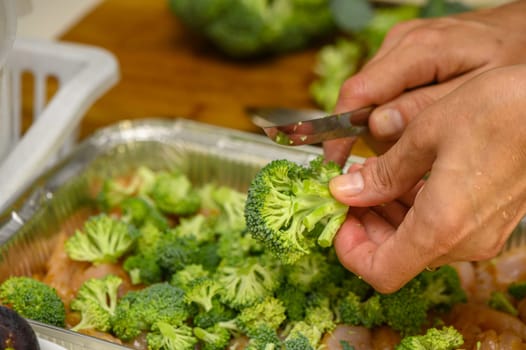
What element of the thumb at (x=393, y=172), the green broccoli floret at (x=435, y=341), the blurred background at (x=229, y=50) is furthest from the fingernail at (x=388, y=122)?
the blurred background at (x=229, y=50)

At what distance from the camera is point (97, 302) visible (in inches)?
62.9

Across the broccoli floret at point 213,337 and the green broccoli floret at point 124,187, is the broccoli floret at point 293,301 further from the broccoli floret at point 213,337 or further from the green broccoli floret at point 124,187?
the green broccoli floret at point 124,187

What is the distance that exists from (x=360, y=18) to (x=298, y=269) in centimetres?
147

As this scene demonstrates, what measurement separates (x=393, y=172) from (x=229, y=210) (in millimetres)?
667

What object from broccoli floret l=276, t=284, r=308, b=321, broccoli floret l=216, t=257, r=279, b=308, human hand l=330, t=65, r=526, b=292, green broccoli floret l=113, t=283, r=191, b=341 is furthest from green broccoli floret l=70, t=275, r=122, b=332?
human hand l=330, t=65, r=526, b=292

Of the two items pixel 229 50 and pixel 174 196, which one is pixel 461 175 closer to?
pixel 174 196

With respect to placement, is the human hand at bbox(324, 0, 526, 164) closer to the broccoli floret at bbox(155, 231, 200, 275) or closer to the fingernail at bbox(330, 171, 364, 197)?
the fingernail at bbox(330, 171, 364, 197)

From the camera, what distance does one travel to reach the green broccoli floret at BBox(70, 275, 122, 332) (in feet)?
5.14

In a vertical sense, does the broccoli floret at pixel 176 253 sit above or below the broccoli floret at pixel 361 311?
below

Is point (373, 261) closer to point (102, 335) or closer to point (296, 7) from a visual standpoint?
point (102, 335)

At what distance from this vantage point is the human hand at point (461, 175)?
1.13 meters

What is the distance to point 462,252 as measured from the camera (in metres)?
1.19

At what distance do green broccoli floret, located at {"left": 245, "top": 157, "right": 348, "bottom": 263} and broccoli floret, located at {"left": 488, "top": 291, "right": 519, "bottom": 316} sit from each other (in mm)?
513

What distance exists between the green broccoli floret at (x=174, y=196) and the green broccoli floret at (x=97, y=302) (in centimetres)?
30
